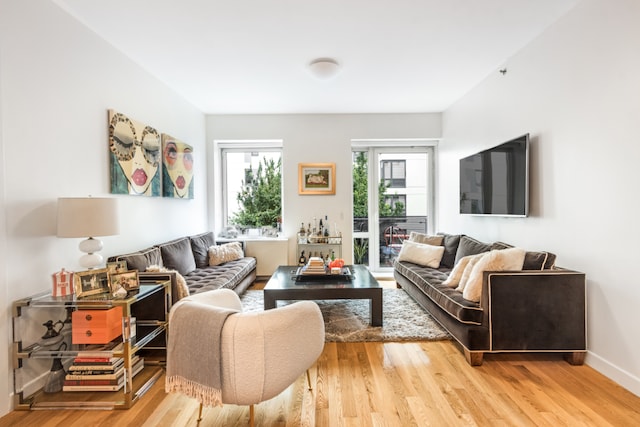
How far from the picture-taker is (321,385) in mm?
2256

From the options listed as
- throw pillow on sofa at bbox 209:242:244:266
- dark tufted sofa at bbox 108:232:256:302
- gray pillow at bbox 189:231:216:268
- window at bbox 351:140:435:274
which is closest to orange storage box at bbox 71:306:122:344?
dark tufted sofa at bbox 108:232:256:302

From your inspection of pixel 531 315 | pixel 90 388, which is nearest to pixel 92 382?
pixel 90 388

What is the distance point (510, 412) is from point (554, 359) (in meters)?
0.97

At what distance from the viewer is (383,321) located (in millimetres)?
3385

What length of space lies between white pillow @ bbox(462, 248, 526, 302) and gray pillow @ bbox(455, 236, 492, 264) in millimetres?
888

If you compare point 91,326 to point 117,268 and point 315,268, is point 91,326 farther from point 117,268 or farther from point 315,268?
point 315,268

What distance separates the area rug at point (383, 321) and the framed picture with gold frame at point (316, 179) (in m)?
1.98

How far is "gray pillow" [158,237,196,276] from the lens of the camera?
3.53 metres

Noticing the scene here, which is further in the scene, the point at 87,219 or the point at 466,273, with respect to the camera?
the point at 466,273

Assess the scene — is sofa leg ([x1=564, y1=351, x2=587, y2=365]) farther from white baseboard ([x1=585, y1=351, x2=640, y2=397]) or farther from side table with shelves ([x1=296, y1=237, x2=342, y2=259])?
side table with shelves ([x1=296, y1=237, x2=342, y2=259])

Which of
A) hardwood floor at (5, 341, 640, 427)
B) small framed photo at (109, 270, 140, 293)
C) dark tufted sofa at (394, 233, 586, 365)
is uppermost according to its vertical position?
small framed photo at (109, 270, 140, 293)

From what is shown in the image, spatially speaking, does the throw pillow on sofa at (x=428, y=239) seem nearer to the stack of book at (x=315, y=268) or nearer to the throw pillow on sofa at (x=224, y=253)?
the stack of book at (x=315, y=268)

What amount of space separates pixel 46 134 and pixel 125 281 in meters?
1.15

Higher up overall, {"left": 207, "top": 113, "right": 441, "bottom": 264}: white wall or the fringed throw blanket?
{"left": 207, "top": 113, "right": 441, "bottom": 264}: white wall
